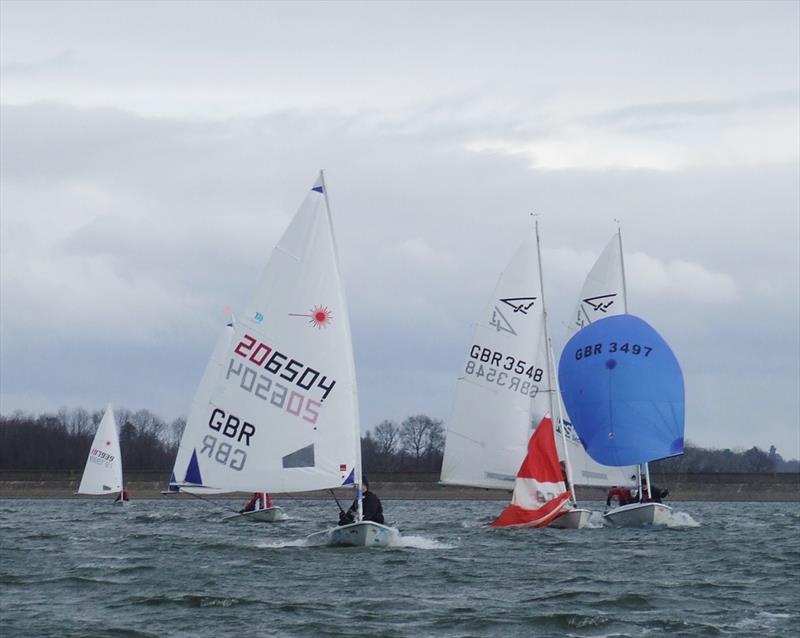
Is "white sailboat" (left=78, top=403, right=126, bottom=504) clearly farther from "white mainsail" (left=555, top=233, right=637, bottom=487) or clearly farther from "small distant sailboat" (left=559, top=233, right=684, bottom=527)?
"small distant sailboat" (left=559, top=233, right=684, bottom=527)

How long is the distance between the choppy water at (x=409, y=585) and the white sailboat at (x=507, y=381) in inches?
202

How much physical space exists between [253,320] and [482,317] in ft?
47.2

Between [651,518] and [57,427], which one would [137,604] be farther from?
[57,427]

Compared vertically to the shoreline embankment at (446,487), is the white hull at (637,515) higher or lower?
lower

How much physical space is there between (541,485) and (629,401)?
401 centimetres

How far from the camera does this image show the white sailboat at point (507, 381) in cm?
4262

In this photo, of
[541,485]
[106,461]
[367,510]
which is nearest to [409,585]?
[367,510]

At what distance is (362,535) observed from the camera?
29.3 meters

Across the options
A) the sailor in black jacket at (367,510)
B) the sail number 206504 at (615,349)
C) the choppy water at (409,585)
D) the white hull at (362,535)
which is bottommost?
the choppy water at (409,585)

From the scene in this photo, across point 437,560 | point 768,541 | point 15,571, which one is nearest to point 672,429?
point 768,541

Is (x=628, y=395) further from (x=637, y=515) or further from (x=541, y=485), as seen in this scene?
(x=541, y=485)

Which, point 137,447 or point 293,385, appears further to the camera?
point 137,447

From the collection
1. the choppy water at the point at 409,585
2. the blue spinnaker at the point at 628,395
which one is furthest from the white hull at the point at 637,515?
the choppy water at the point at 409,585

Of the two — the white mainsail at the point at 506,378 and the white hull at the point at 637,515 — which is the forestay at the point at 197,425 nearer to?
the white mainsail at the point at 506,378
